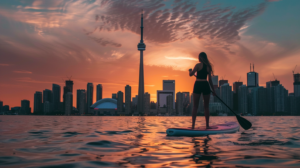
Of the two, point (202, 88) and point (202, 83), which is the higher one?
point (202, 83)

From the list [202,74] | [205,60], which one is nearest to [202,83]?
[202,74]

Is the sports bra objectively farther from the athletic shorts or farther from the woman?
the athletic shorts

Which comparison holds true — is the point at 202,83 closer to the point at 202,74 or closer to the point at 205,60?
the point at 202,74

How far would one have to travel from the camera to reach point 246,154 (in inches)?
235

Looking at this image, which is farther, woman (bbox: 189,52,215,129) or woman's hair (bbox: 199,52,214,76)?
woman's hair (bbox: 199,52,214,76)

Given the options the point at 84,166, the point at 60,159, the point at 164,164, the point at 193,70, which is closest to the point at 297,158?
the point at 164,164

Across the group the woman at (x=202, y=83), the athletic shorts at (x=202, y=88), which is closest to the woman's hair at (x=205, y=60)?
Result: the woman at (x=202, y=83)

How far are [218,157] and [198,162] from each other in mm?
800

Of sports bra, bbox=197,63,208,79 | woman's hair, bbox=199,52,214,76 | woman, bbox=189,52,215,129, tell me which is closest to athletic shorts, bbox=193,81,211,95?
woman, bbox=189,52,215,129

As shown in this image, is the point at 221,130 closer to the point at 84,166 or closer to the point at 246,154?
the point at 246,154

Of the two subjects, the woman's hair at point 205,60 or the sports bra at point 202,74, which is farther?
the woman's hair at point 205,60

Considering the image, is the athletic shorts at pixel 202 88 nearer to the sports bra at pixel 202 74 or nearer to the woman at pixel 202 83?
the woman at pixel 202 83

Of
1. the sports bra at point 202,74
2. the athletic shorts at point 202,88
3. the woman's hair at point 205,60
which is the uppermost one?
the woman's hair at point 205,60

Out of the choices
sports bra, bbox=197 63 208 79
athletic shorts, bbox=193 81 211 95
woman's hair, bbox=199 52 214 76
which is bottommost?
athletic shorts, bbox=193 81 211 95
